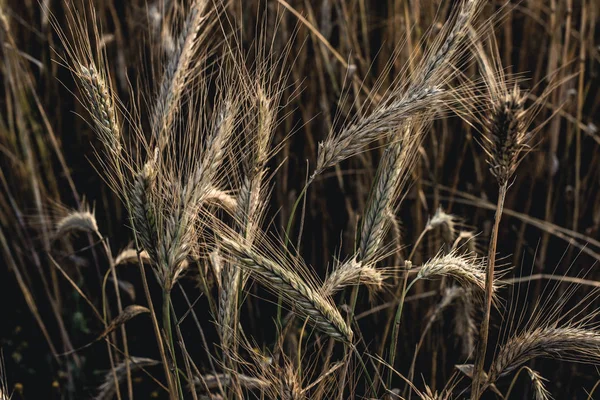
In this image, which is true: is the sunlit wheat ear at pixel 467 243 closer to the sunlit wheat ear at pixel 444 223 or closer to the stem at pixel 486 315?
the sunlit wheat ear at pixel 444 223

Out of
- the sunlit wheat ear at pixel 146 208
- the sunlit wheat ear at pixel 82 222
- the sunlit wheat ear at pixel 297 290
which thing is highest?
the sunlit wheat ear at pixel 146 208

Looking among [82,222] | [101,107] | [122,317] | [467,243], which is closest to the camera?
[101,107]

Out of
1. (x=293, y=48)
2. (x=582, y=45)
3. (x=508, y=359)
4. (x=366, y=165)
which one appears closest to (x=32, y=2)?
(x=293, y=48)

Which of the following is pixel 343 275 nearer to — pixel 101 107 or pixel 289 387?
pixel 289 387

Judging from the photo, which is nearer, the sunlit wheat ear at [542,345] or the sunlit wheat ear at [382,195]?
the sunlit wheat ear at [542,345]

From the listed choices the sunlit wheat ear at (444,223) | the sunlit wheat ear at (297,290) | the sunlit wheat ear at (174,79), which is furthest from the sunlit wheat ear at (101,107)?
the sunlit wheat ear at (444,223)

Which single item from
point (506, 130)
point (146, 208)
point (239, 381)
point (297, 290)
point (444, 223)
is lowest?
point (239, 381)

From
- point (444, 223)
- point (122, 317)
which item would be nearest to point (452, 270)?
point (444, 223)

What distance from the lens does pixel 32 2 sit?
3045 mm

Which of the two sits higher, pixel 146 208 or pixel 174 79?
pixel 174 79

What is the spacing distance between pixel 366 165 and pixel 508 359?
43.5 inches

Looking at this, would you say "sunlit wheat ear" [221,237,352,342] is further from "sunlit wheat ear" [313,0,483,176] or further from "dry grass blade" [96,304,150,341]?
"dry grass blade" [96,304,150,341]

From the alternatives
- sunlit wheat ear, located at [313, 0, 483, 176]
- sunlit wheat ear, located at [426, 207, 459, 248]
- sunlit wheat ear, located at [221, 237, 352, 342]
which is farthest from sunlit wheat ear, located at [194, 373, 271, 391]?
sunlit wheat ear, located at [426, 207, 459, 248]

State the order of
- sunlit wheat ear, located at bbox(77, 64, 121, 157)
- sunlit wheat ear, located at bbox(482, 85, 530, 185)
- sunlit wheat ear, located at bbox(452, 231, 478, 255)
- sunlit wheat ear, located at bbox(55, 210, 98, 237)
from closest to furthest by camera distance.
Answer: sunlit wheat ear, located at bbox(482, 85, 530, 185) → sunlit wheat ear, located at bbox(77, 64, 121, 157) → sunlit wheat ear, located at bbox(452, 231, 478, 255) → sunlit wheat ear, located at bbox(55, 210, 98, 237)
